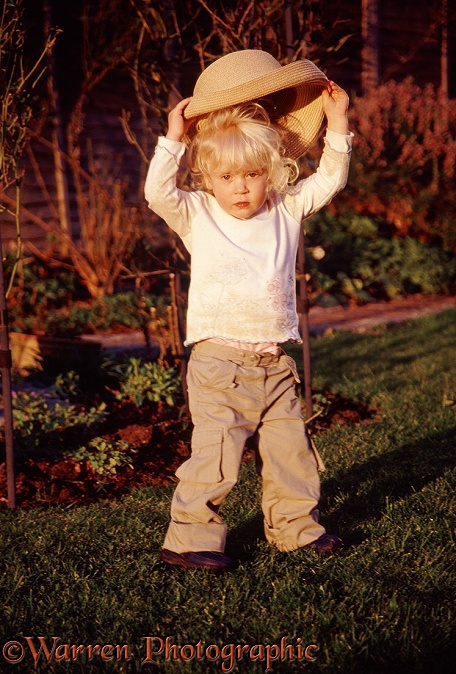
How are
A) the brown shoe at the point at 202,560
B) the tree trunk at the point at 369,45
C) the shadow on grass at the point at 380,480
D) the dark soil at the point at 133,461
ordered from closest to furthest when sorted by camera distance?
the brown shoe at the point at 202,560, the shadow on grass at the point at 380,480, the dark soil at the point at 133,461, the tree trunk at the point at 369,45

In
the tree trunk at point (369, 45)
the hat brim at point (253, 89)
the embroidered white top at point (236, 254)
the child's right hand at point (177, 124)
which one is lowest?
the embroidered white top at point (236, 254)

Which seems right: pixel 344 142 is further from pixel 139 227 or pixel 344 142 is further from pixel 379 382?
pixel 139 227

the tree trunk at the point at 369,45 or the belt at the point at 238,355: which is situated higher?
the tree trunk at the point at 369,45

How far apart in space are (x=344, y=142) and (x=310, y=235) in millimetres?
5976

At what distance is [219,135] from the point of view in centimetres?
304

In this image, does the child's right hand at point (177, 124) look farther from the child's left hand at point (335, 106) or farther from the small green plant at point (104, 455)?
the small green plant at point (104, 455)

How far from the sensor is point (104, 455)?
4043 millimetres

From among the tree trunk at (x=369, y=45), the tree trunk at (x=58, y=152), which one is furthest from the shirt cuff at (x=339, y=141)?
the tree trunk at (x=369, y=45)

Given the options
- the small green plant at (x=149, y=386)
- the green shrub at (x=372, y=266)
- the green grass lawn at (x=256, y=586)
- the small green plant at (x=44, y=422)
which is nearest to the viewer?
the green grass lawn at (x=256, y=586)

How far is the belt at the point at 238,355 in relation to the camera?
10.1ft

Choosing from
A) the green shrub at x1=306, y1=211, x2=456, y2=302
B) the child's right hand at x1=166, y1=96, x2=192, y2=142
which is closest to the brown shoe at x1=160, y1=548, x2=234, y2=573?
the child's right hand at x1=166, y1=96, x2=192, y2=142

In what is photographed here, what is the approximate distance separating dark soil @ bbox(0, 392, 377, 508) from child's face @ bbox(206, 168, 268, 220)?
4.91 feet

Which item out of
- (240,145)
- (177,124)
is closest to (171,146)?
(177,124)

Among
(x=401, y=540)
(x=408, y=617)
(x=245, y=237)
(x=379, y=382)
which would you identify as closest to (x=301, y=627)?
(x=408, y=617)
